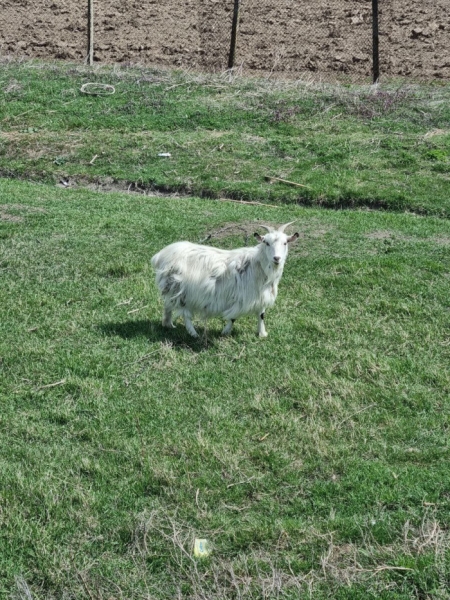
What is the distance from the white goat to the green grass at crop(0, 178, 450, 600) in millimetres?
349

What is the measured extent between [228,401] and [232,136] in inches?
381

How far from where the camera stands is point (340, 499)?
611cm

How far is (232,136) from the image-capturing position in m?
16.2

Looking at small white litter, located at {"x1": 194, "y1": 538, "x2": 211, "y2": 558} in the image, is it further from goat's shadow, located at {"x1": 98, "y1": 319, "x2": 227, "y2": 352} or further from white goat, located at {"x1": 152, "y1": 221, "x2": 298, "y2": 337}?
white goat, located at {"x1": 152, "y1": 221, "x2": 298, "y2": 337}

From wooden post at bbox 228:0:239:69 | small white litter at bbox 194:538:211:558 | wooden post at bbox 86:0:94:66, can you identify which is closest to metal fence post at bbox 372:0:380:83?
wooden post at bbox 228:0:239:69

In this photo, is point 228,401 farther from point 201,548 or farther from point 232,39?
point 232,39

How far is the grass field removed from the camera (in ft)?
18.0

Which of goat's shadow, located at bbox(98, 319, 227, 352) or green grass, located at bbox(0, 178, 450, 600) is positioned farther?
goat's shadow, located at bbox(98, 319, 227, 352)

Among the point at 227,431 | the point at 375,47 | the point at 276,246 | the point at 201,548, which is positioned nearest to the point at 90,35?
the point at 375,47

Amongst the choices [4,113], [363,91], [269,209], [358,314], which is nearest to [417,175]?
[269,209]

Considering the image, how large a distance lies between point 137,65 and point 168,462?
15.7 metres

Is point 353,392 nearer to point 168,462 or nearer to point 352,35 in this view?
point 168,462

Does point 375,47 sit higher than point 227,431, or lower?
higher

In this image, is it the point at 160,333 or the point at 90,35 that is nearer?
the point at 160,333
